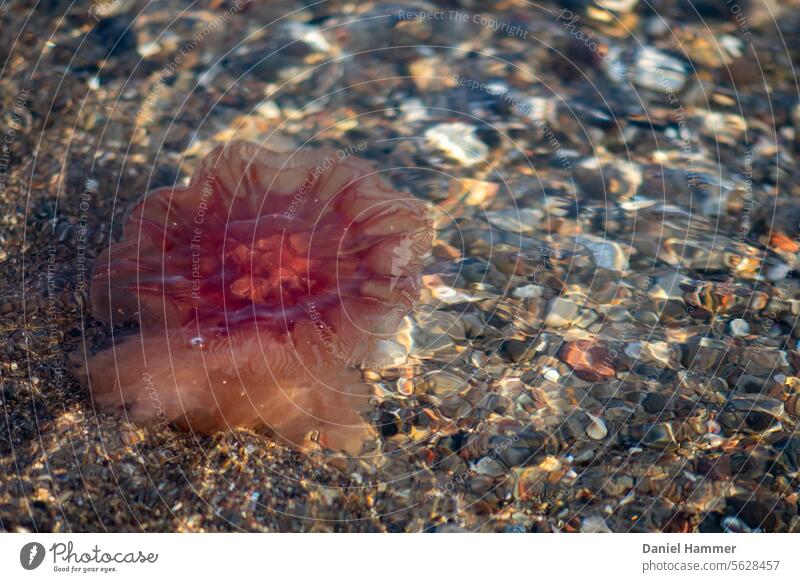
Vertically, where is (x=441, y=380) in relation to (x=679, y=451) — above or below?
above

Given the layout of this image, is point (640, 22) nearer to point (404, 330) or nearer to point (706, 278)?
point (706, 278)

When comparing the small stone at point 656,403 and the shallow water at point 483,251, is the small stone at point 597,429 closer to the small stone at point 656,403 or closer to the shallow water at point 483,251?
the shallow water at point 483,251
